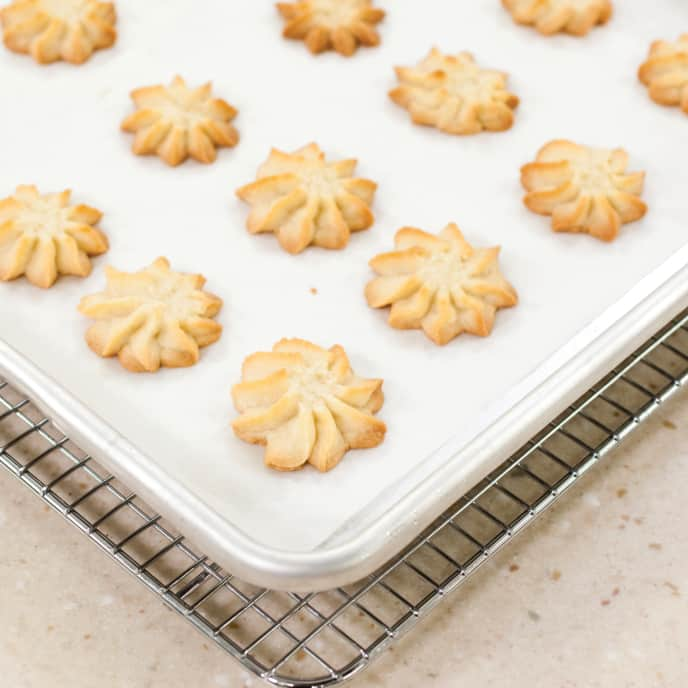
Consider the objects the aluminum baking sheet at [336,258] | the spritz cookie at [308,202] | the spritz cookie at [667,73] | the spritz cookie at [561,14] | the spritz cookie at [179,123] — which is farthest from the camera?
the spritz cookie at [561,14]

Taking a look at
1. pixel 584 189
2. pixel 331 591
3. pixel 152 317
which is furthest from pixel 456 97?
pixel 331 591

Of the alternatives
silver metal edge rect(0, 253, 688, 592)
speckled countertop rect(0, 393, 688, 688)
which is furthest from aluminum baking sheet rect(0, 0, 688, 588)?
speckled countertop rect(0, 393, 688, 688)

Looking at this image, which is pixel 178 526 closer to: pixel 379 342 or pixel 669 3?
pixel 379 342

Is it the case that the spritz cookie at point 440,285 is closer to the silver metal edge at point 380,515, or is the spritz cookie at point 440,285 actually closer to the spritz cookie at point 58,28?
the silver metal edge at point 380,515

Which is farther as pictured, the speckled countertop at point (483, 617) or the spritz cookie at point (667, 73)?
the spritz cookie at point (667, 73)

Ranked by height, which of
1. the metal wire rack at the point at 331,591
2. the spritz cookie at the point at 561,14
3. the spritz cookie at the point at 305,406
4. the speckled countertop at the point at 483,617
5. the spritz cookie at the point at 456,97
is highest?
the spritz cookie at the point at 561,14

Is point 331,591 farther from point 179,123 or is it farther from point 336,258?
point 179,123

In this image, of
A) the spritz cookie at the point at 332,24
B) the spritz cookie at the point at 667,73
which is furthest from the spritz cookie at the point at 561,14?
the spritz cookie at the point at 332,24
